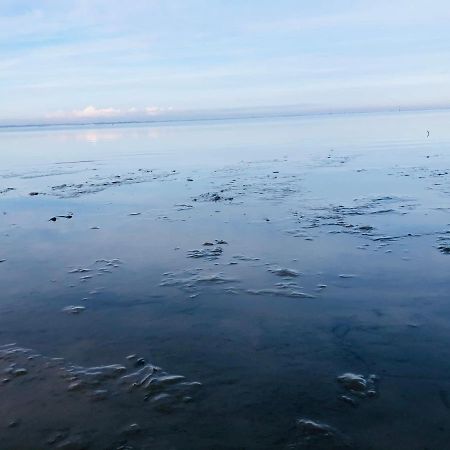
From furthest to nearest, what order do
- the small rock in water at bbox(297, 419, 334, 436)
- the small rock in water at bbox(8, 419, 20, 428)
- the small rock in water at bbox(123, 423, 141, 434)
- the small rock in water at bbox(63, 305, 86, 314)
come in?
the small rock in water at bbox(63, 305, 86, 314) → the small rock in water at bbox(8, 419, 20, 428) → the small rock in water at bbox(123, 423, 141, 434) → the small rock in water at bbox(297, 419, 334, 436)

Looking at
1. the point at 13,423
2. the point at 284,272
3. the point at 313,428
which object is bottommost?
the point at 313,428

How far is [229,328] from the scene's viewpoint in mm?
7438

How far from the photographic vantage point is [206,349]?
6.81m

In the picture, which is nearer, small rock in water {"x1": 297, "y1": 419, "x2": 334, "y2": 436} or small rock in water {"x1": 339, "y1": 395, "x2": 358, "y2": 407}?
small rock in water {"x1": 297, "y1": 419, "x2": 334, "y2": 436}

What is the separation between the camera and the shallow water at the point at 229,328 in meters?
5.18

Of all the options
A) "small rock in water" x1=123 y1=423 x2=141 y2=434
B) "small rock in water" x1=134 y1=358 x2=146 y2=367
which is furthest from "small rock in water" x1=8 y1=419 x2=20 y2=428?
"small rock in water" x1=134 y1=358 x2=146 y2=367

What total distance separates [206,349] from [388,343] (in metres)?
2.65

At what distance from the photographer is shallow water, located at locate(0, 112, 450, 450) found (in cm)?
518

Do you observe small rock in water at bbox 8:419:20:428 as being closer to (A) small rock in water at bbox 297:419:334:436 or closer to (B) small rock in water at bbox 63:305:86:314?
(B) small rock in water at bbox 63:305:86:314

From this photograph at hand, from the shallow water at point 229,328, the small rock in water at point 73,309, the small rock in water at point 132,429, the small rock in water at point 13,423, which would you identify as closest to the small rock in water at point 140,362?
the shallow water at point 229,328

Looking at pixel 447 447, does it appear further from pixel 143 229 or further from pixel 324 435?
pixel 143 229

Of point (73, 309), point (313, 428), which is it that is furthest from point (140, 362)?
point (313, 428)

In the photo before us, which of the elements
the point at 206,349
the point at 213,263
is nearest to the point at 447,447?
the point at 206,349

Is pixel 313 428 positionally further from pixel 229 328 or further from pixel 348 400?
pixel 229 328
